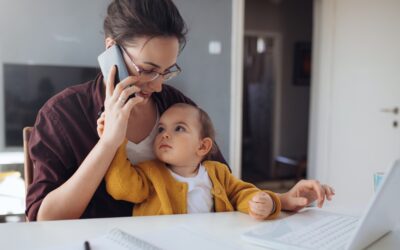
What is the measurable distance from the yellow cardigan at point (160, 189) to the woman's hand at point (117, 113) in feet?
0.18

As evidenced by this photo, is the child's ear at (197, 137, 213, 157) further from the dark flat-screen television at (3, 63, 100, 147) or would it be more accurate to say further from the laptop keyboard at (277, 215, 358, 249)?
the dark flat-screen television at (3, 63, 100, 147)

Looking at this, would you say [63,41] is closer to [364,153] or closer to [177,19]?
[177,19]

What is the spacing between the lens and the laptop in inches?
28.3

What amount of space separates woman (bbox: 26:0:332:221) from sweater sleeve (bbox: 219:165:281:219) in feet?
0.21

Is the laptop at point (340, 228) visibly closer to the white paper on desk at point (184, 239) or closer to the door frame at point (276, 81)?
the white paper on desk at point (184, 239)

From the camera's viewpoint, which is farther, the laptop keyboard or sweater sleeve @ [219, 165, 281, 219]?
sweater sleeve @ [219, 165, 281, 219]

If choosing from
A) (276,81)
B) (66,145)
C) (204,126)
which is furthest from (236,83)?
(276,81)

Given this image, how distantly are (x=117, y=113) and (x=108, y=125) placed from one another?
36 mm

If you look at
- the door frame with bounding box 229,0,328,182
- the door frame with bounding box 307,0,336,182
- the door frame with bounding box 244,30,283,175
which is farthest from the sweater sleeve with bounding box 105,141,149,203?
the door frame with bounding box 244,30,283,175

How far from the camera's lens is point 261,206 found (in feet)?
3.29

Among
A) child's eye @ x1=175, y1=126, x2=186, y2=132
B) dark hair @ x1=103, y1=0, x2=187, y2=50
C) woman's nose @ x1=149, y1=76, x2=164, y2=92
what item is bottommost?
child's eye @ x1=175, y1=126, x2=186, y2=132

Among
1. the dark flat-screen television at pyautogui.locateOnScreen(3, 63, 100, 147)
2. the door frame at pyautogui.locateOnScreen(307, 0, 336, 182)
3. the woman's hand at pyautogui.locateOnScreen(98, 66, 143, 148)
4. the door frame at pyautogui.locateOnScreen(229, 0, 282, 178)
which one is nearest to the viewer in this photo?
the woman's hand at pyautogui.locateOnScreen(98, 66, 143, 148)

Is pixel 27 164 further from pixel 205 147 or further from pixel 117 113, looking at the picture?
pixel 205 147

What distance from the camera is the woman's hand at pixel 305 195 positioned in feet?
3.51
